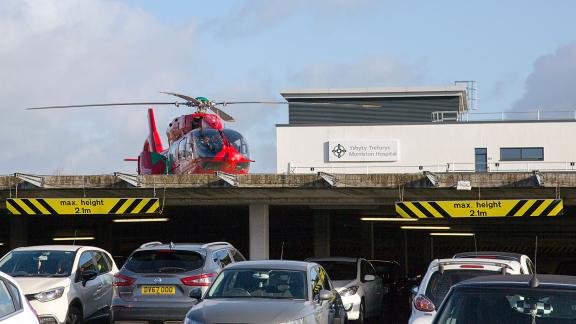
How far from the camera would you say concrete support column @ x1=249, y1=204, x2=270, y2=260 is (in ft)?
89.1

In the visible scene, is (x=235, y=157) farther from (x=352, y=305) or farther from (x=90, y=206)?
(x=352, y=305)

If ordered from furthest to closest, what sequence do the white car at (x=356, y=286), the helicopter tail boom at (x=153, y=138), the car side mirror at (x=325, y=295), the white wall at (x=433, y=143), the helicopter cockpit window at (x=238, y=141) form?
the white wall at (x=433, y=143) < the helicopter tail boom at (x=153, y=138) < the helicopter cockpit window at (x=238, y=141) < the white car at (x=356, y=286) < the car side mirror at (x=325, y=295)

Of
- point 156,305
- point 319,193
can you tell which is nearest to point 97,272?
point 156,305

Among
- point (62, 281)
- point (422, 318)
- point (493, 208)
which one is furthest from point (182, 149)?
point (422, 318)

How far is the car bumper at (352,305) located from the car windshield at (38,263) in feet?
17.2

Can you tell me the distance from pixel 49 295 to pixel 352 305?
6.18 m

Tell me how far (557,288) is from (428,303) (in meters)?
3.63

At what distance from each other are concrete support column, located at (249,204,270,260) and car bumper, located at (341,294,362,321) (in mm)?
9248

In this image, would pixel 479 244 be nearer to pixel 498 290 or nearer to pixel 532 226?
pixel 532 226

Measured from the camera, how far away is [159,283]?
13.8 meters

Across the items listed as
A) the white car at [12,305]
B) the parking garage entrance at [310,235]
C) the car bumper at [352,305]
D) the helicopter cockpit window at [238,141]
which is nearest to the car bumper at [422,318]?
the white car at [12,305]

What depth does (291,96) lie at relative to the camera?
5156 cm

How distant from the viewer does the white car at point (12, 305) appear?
28.4 feet

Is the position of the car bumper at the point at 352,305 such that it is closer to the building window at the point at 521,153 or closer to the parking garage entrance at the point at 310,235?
the parking garage entrance at the point at 310,235
